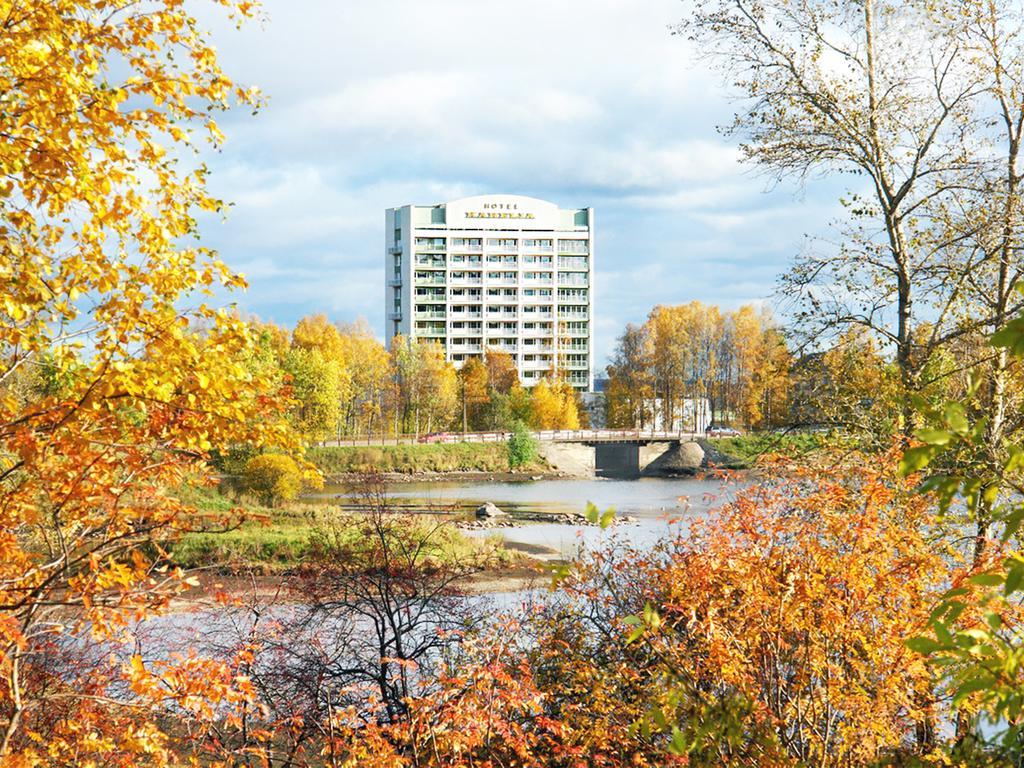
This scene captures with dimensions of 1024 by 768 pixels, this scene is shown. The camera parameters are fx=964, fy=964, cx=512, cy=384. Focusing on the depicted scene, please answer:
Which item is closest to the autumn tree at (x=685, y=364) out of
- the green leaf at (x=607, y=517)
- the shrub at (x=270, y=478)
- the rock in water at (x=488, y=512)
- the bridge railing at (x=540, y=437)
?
the bridge railing at (x=540, y=437)

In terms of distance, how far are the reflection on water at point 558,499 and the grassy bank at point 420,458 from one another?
432 centimetres

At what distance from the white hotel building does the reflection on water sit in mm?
42381

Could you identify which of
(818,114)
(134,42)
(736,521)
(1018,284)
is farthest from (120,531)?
(818,114)

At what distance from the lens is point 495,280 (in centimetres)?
10488

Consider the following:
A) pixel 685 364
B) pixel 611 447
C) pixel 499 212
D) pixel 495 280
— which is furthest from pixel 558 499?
pixel 499 212

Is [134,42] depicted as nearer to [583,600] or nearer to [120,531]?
[120,531]

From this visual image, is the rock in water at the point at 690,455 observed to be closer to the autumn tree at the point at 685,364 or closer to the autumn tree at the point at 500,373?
the autumn tree at the point at 685,364

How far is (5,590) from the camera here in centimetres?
574

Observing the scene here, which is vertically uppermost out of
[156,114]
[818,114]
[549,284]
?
[549,284]

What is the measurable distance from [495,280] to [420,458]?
47400mm

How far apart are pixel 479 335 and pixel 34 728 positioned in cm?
9533

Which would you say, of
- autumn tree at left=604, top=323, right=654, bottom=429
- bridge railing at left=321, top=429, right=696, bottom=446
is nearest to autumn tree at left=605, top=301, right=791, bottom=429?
autumn tree at left=604, top=323, right=654, bottom=429

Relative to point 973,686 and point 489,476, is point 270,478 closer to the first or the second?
point 489,476

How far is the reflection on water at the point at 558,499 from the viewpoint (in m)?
34.2
